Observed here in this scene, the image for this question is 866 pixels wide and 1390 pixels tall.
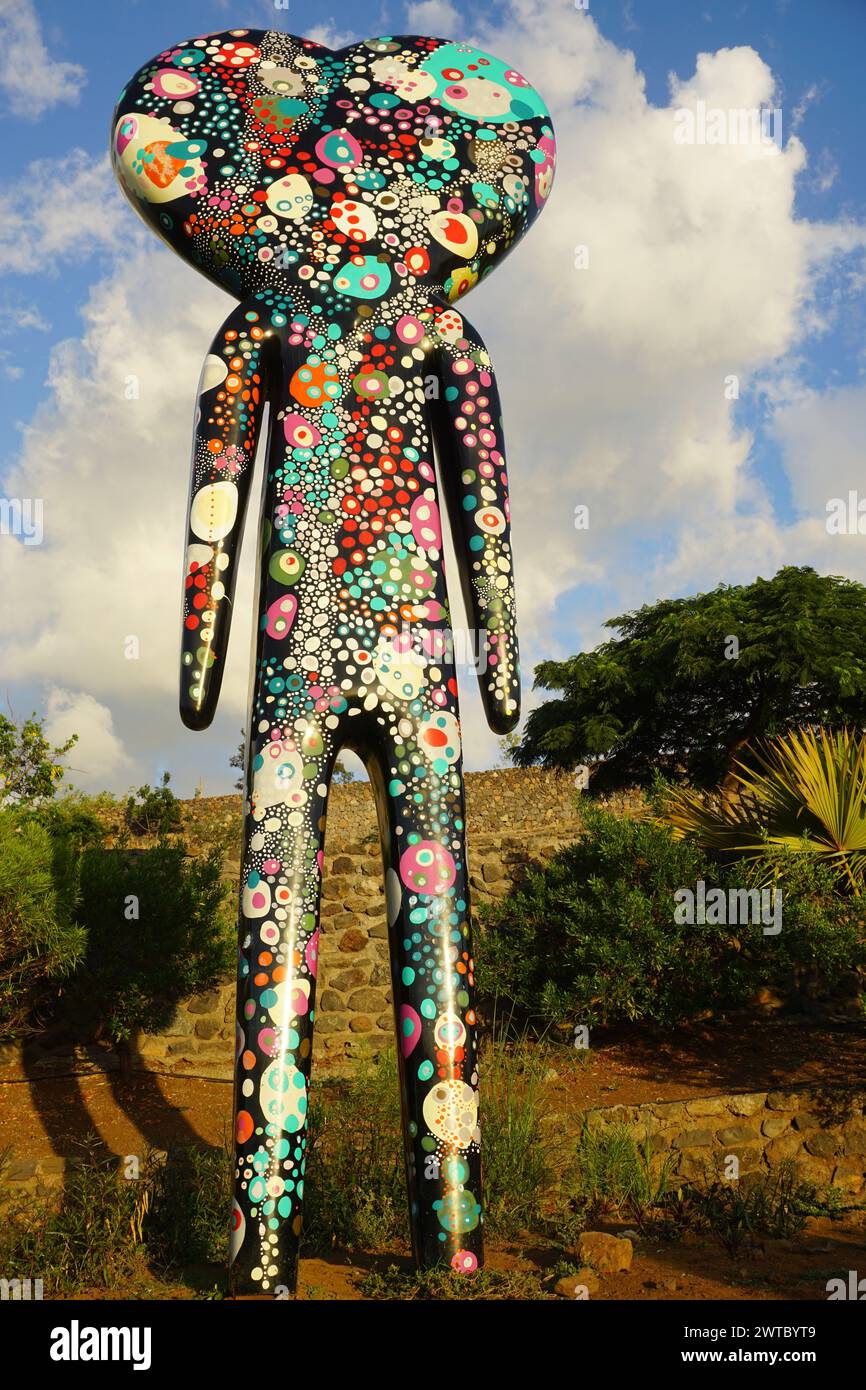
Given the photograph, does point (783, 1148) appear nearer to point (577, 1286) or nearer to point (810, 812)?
point (810, 812)

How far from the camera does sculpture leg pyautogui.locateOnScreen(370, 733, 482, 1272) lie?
3070mm

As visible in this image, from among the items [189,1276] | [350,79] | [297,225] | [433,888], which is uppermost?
[350,79]

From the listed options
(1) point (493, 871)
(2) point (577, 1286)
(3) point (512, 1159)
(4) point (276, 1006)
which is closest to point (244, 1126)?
(4) point (276, 1006)

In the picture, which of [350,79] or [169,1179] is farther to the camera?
[169,1179]

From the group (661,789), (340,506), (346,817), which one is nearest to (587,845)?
(661,789)

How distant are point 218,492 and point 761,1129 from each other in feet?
Result: 16.6

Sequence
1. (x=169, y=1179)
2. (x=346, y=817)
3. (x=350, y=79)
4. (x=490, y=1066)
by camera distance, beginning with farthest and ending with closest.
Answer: (x=346, y=817) < (x=490, y=1066) < (x=169, y=1179) < (x=350, y=79)

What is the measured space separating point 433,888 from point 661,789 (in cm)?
539

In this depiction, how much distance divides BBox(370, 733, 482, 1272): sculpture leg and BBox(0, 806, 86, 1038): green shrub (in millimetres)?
4031

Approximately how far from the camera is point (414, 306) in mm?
3818

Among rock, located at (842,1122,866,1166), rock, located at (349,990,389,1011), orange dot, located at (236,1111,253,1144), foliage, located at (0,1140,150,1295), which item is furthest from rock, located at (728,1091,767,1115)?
orange dot, located at (236,1111,253,1144)

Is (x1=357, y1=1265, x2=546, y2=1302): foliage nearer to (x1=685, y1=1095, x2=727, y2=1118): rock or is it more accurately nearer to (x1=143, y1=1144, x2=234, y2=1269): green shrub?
(x1=143, y1=1144, x2=234, y2=1269): green shrub
